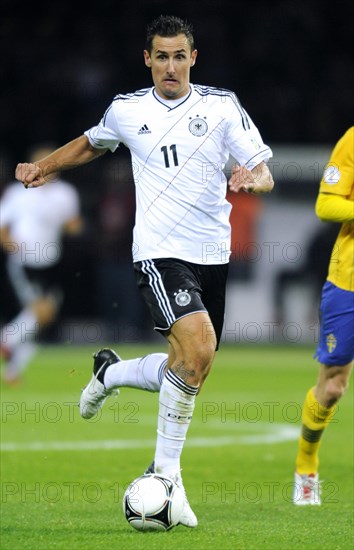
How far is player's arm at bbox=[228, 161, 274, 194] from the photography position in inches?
238

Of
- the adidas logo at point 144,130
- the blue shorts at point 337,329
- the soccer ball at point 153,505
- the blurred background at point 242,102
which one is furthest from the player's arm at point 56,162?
the blurred background at point 242,102

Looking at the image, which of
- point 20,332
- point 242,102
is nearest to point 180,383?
point 20,332

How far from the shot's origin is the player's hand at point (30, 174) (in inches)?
271

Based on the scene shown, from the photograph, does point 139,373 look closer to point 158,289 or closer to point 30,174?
point 158,289

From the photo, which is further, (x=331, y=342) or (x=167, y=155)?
(x=331, y=342)

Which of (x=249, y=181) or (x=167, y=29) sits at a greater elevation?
(x=167, y=29)

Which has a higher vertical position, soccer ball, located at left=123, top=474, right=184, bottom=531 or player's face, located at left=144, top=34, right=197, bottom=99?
player's face, located at left=144, top=34, right=197, bottom=99

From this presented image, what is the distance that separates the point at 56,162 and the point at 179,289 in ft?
3.88

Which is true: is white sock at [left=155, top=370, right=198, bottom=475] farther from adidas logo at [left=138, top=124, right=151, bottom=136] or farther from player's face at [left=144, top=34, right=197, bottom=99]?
player's face at [left=144, top=34, right=197, bottom=99]

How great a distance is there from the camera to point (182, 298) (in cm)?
633

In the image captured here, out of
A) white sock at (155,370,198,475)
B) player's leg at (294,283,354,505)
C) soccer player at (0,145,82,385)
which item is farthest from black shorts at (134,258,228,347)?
soccer player at (0,145,82,385)

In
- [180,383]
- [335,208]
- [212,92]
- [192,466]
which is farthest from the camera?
[192,466]

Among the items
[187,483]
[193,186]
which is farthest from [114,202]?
[193,186]

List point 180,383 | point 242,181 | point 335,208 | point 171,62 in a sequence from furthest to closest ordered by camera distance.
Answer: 1. point 335,208
2. point 171,62
3. point 180,383
4. point 242,181
